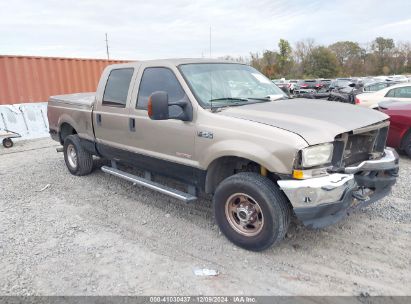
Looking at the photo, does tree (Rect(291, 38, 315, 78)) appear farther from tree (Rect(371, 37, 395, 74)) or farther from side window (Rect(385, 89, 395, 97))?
side window (Rect(385, 89, 395, 97))

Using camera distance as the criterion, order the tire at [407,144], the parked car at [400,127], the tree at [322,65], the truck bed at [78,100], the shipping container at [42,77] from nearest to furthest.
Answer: the truck bed at [78,100], the parked car at [400,127], the tire at [407,144], the shipping container at [42,77], the tree at [322,65]

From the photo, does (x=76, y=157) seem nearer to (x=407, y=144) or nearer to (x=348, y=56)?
(x=407, y=144)

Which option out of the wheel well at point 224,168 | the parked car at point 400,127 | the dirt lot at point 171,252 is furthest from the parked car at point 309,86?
the wheel well at point 224,168

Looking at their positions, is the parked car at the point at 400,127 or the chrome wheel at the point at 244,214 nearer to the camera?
the chrome wheel at the point at 244,214

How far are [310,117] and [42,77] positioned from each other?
10.1 meters

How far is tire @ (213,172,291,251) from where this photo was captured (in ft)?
10.6

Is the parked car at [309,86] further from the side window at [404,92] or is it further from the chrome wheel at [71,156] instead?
the chrome wheel at [71,156]

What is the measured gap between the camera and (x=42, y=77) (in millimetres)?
11094

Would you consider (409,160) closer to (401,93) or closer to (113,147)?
(401,93)

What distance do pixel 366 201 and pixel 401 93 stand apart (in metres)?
7.30

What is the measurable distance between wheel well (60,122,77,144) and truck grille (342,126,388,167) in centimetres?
478

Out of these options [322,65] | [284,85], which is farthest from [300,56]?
[284,85]

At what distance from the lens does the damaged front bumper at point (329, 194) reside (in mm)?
3006

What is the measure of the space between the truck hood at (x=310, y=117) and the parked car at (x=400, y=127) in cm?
320
